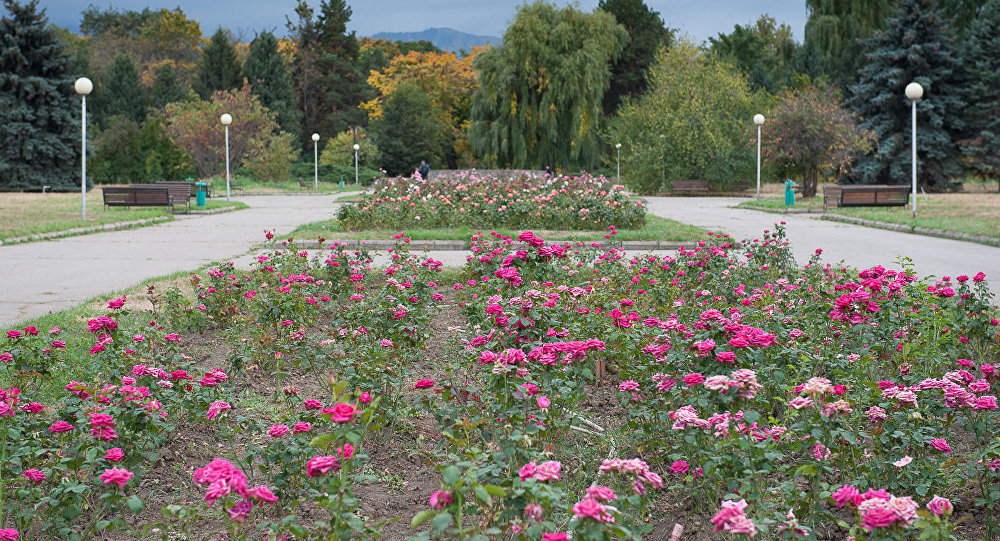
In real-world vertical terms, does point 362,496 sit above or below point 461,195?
below

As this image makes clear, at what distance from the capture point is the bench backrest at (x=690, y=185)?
125 feet

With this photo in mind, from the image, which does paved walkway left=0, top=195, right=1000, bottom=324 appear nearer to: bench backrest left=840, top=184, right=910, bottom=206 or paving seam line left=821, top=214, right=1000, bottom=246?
paving seam line left=821, top=214, right=1000, bottom=246

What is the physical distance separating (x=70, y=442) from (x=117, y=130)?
50.3 m

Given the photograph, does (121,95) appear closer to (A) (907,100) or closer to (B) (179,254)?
(A) (907,100)

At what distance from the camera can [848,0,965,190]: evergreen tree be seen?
1433 inches

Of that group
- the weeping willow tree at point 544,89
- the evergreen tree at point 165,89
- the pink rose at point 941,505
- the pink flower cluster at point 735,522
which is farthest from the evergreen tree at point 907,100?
the evergreen tree at point 165,89

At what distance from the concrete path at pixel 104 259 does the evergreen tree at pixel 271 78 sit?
130 feet

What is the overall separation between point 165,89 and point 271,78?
7.67 meters

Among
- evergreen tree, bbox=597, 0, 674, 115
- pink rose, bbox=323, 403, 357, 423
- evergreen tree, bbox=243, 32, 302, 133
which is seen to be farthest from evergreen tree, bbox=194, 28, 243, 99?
pink rose, bbox=323, 403, 357, 423

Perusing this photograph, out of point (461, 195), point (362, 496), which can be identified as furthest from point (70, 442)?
point (461, 195)

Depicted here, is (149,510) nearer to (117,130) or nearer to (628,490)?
(628,490)

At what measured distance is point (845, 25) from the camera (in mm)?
44312

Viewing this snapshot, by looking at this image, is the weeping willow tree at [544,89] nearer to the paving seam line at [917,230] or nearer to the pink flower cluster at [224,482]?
the paving seam line at [917,230]

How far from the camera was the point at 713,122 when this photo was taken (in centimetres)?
3922
